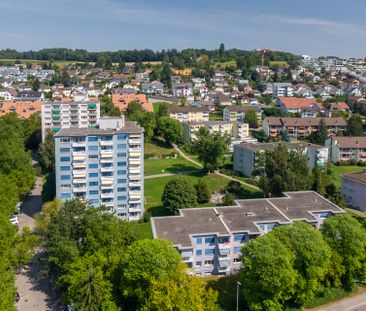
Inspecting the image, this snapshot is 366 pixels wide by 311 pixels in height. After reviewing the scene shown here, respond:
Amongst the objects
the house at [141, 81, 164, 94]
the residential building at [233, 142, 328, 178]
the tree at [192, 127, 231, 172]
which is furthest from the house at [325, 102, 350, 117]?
the house at [141, 81, 164, 94]

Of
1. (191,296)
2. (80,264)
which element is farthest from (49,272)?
(191,296)

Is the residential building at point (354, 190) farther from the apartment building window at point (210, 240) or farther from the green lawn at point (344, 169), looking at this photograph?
the apartment building window at point (210, 240)

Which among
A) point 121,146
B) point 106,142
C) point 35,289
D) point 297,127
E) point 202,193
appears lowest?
point 35,289

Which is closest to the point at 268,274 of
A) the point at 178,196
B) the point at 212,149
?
the point at 178,196

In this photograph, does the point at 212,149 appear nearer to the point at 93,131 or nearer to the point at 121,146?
the point at 121,146

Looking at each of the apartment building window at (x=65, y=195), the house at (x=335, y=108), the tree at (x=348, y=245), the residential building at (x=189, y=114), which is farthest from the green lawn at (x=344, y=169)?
the apartment building window at (x=65, y=195)
